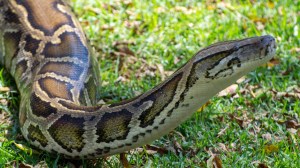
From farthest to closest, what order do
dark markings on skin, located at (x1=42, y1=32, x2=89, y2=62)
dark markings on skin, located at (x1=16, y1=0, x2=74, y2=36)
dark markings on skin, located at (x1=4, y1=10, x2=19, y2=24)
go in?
dark markings on skin, located at (x1=4, y1=10, x2=19, y2=24) → dark markings on skin, located at (x1=16, y1=0, x2=74, y2=36) → dark markings on skin, located at (x1=42, y1=32, x2=89, y2=62)

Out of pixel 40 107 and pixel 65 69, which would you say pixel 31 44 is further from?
pixel 40 107

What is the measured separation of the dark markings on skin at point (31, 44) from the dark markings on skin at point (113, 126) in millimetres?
1725

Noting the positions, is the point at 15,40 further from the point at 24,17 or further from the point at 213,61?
the point at 213,61

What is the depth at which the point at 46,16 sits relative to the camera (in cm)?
707

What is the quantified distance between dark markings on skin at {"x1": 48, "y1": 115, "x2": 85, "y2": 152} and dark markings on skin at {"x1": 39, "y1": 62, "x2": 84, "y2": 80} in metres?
0.83

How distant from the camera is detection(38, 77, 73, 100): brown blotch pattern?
597cm

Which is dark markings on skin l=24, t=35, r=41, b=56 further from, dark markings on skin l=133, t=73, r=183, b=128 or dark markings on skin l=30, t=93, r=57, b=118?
dark markings on skin l=133, t=73, r=183, b=128

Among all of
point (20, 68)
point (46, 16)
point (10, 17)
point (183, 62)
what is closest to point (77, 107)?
point (20, 68)

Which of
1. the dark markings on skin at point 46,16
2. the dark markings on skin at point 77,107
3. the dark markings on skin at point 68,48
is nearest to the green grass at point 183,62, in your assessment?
the dark markings on skin at point 77,107

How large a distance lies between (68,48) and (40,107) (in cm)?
109

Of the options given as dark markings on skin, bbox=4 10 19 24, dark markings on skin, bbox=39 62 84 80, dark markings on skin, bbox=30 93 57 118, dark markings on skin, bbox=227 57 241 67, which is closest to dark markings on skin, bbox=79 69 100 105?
dark markings on skin, bbox=39 62 84 80

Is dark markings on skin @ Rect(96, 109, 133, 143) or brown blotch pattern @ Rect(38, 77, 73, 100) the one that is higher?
brown blotch pattern @ Rect(38, 77, 73, 100)

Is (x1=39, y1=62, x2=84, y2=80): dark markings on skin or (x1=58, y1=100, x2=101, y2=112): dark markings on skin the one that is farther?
(x1=39, y1=62, x2=84, y2=80): dark markings on skin

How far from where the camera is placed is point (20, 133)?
6273mm
